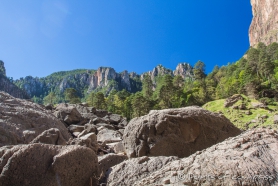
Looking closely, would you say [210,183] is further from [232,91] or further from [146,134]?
[232,91]

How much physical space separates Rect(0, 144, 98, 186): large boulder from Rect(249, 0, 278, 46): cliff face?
17756cm

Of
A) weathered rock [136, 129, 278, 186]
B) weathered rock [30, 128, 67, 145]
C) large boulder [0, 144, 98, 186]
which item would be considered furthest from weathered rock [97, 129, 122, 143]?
weathered rock [136, 129, 278, 186]

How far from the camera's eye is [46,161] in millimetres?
3707

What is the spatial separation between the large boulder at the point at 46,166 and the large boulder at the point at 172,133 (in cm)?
279

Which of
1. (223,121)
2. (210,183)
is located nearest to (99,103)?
(223,121)

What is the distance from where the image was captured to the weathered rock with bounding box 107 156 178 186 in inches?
144

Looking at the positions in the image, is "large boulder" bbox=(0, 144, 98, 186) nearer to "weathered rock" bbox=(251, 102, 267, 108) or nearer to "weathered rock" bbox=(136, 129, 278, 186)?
"weathered rock" bbox=(136, 129, 278, 186)

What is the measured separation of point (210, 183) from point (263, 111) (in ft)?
140

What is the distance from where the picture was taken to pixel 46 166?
3.66m

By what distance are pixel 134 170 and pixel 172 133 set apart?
310 centimetres

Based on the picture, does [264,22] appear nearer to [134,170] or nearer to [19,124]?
[19,124]

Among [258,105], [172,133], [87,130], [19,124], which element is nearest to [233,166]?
[172,133]

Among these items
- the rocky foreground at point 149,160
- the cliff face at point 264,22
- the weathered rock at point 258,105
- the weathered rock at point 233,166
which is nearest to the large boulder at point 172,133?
the rocky foreground at point 149,160

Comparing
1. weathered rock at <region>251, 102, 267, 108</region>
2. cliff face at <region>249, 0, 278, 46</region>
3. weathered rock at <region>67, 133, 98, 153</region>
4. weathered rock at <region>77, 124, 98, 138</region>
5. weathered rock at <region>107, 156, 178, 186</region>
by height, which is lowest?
weathered rock at <region>107, 156, 178, 186</region>
